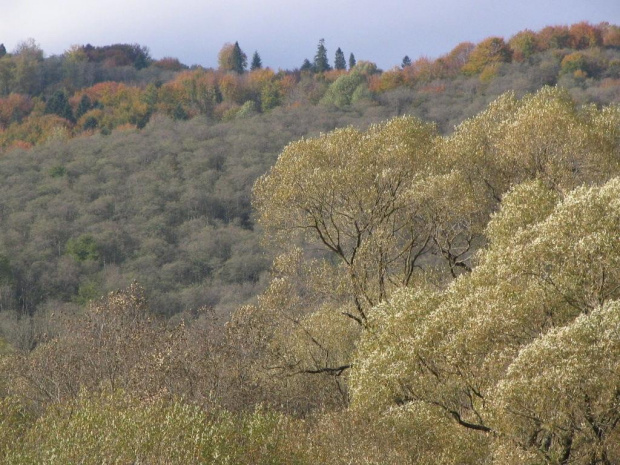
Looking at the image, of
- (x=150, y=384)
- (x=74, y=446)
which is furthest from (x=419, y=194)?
(x=74, y=446)

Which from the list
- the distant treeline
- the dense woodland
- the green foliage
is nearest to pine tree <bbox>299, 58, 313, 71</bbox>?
the distant treeline

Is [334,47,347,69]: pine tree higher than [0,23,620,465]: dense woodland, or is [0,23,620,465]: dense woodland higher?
[334,47,347,69]: pine tree

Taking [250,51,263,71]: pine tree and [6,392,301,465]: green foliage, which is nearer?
[6,392,301,465]: green foliage

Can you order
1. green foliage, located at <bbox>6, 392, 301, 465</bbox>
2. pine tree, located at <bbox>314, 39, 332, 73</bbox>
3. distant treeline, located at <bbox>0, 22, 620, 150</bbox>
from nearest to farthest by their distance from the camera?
green foliage, located at <bbox>6, 392, 301, 465</bbox>
distant treeline, located at <bbox>0, 22, 620, 150</bbox>
pine tree, located at <bbox>314, 39, 332, 73</bbox>

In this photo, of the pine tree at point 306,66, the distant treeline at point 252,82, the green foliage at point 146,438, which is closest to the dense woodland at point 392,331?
the green foliage at point 146,438

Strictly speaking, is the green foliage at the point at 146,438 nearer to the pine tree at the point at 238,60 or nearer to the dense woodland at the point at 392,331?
the dense woodland at the point at 392,331

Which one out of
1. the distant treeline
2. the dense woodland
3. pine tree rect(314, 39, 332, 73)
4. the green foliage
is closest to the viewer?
the green foliage

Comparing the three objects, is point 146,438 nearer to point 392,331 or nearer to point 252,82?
point 392,331

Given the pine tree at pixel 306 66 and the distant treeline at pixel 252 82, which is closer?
the distant treeline at pixel 252 82

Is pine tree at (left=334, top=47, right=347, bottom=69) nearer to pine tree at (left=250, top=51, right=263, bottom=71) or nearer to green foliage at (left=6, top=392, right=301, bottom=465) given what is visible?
pine tree at (left=250, top=51, right=263, bottom=71)

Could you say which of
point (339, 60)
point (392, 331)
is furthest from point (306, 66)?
point (392, 331)

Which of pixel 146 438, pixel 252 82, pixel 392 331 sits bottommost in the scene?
pixel 146 438

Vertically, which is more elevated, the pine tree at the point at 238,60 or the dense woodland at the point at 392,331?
the pine tree at the point at 238,60

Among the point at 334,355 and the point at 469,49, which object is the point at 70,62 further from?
the point at 334,355
